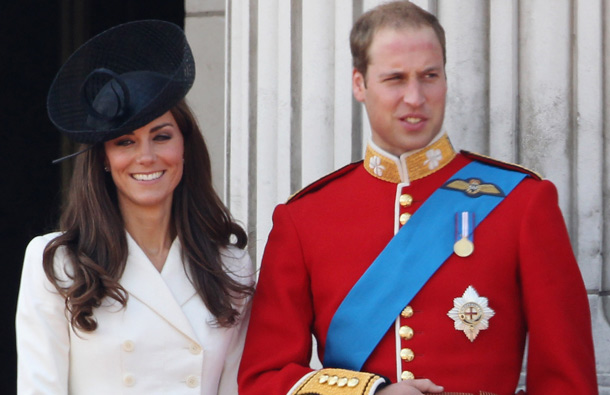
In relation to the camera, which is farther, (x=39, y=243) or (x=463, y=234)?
(x=39, y=243)

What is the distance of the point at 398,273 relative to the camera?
3.43m

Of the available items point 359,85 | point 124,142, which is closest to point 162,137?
point 124,142

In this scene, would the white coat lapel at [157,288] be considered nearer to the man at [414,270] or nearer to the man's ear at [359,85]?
the man at [414,270]

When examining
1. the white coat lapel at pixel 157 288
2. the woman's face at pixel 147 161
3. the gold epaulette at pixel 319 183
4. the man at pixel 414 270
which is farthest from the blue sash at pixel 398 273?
the woman's face at pixel 147 161

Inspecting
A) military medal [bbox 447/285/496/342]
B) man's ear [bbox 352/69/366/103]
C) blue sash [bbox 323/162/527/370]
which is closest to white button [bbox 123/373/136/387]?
blue sash [bbox 323/162/527/370]

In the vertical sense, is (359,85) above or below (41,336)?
above

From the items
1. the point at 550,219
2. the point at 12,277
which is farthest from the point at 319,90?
the point at 12,277

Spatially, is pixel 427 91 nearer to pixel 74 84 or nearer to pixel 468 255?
pixel 468 255

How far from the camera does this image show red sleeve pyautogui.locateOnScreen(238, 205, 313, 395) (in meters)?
3.49

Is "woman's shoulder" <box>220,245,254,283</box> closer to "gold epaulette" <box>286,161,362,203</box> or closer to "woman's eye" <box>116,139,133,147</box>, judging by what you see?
"gold epaulette" <box>286,161,362,203</box>

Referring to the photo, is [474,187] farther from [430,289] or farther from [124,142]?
[124,142]

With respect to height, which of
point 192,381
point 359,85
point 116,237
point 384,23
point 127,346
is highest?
point 384,23

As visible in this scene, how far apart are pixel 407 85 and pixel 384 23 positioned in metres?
0.20

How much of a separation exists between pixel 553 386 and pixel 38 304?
138 cm
